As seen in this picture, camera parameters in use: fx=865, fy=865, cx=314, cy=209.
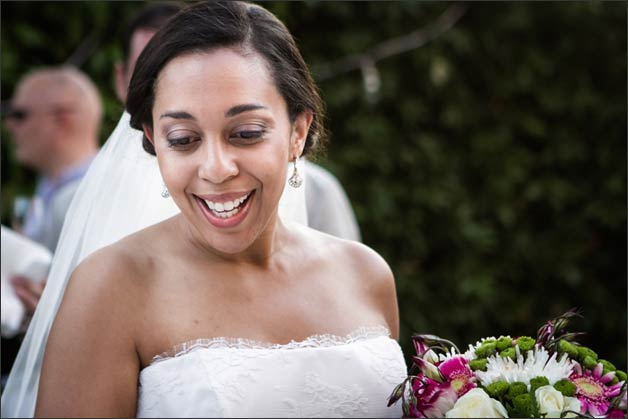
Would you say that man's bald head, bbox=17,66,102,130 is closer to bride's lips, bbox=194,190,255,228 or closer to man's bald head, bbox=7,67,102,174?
man's bald head, bbox=7,67,102,174

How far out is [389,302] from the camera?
9.48 feet

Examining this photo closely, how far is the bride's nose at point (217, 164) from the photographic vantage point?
224 cm

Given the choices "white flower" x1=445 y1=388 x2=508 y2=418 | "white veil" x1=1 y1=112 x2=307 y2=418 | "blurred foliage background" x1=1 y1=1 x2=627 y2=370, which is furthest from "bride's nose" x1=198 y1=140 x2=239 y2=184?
"blurred foliage background" x1=1 y1=1 x2=627 y2=370

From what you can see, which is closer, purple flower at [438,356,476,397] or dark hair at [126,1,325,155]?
purple flower at [438,356,476,397]

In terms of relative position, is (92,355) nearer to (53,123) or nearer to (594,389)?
(594,389)

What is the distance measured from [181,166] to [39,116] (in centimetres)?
297

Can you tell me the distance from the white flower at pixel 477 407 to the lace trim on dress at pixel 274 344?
1.87 feet

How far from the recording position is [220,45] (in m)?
2.33

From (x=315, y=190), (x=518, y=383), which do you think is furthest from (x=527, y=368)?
(x=315, y=190)

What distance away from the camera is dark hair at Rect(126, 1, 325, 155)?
2336 millimetres

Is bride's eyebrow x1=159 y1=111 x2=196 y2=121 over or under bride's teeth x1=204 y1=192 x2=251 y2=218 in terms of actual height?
over

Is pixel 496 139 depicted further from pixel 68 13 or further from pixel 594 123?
pixel 68 13

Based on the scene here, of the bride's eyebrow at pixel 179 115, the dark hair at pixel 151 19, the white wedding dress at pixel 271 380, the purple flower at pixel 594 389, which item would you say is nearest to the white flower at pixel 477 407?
the purple flower at pixel 594 389

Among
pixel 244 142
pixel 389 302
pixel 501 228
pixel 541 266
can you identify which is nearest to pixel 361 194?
pixel 501 228
